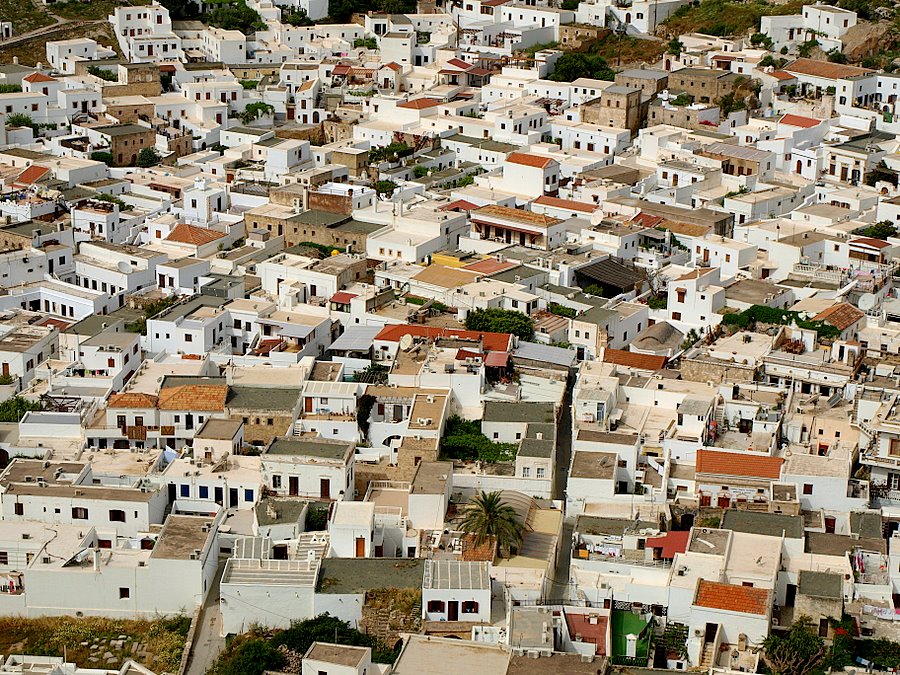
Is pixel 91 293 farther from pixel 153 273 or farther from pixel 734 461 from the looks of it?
pixel 734 461

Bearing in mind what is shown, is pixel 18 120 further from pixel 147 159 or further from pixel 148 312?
pixel 148 312

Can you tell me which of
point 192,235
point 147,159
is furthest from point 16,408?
point 147,159

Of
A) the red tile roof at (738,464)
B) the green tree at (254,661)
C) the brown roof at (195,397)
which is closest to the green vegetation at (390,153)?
the brown roof at (195,397)

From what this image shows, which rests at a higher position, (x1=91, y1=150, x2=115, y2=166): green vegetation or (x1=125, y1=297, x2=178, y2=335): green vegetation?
(x1=91, y1=150, x2=115, y2=166): green vegetation

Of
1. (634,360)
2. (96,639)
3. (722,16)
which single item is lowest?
(96,639)

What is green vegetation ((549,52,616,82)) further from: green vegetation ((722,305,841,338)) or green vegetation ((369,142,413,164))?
green vegetation ((722,305,841,338))

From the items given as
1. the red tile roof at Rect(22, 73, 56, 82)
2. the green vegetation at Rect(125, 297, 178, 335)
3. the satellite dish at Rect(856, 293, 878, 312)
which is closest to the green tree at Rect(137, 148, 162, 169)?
the red tile roof at Rect(22, 73, 56, 82)
